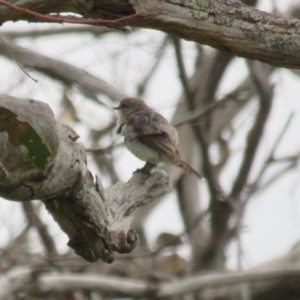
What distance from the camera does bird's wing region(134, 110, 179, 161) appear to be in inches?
214

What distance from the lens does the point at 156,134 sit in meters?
5.55

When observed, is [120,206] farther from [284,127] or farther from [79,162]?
[284,127]

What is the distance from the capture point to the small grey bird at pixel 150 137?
17.7 ft

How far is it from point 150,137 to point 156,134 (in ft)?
0.20

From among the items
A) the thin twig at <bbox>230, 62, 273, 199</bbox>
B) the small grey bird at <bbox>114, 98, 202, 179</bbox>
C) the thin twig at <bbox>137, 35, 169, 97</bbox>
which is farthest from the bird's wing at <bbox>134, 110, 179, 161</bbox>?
the thin twig at <bbox>137, 35, 169, 97</bbox>

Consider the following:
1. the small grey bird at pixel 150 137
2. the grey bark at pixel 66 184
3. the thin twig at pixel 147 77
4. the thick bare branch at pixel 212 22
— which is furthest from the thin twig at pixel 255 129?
the thick bare branch at pixel 212 22

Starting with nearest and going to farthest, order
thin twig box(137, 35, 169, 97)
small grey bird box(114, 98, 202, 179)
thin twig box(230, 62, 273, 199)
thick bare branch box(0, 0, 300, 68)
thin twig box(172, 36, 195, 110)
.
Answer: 1. thick bare branch box(0, 0, 300, 68)
2. small grey bird box(114, 98, 202, 179)
3. thin twig box(172, 36, 195, 110)
4. thin twig box(230, 62, 273, 199)
5. thin twig box(137, 35, 169, 97)

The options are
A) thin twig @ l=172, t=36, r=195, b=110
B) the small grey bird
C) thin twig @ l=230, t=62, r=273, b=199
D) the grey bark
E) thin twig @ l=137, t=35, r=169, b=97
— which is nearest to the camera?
the grey bark

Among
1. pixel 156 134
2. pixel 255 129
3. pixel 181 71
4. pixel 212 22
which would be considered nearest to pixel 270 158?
pixel 255 129

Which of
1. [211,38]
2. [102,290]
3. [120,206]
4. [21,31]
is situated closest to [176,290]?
[102,290]

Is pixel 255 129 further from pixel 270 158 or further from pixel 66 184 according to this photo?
pixel 66 184

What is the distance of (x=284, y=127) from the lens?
732 cm

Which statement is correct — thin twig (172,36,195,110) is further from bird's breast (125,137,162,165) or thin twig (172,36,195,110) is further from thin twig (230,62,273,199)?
bird's breast (125,137,162,165)

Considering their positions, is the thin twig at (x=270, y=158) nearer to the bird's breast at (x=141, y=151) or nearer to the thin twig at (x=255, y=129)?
the thin twig at (x=255, y=129)
